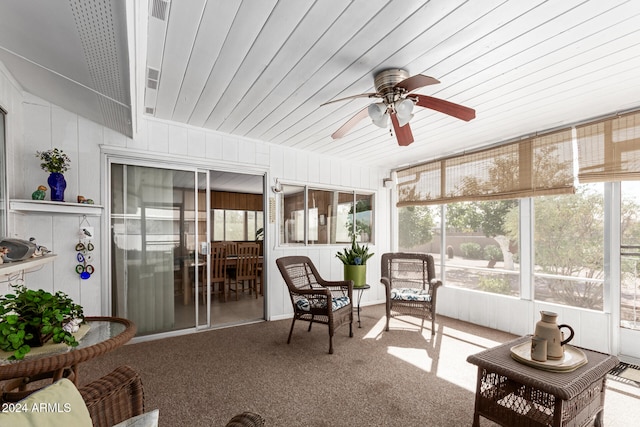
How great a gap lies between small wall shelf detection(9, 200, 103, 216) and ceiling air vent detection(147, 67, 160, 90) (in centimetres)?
123

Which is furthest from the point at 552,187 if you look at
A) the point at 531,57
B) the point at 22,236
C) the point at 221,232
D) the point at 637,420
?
the point at 221,232

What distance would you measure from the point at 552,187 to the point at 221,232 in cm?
682

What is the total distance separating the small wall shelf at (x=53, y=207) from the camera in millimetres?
2395

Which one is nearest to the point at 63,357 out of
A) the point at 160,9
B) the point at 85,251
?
the point at 160,9

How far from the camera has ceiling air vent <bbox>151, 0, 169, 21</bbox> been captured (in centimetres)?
159

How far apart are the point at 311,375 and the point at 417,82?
2357 millimetres

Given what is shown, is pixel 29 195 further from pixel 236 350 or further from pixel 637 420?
pixel 637 420

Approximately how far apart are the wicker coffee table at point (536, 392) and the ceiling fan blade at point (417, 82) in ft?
5.47

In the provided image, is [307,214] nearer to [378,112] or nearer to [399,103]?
[378,112]

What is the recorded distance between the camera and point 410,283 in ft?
14.2

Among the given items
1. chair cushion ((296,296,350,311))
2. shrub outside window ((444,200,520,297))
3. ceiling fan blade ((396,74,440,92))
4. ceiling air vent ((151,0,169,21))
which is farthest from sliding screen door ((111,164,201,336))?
shrub outside window ((444,200,520,297))

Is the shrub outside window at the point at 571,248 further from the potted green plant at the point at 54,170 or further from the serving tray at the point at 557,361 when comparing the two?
the potted green plant at the point at 54,170

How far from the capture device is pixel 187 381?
8.22ft

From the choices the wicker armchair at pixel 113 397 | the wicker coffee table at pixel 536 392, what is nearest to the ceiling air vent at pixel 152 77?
the wicker armchair at pixel 113 397
